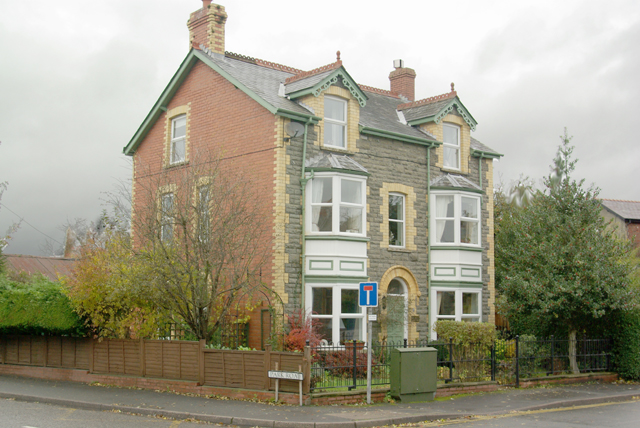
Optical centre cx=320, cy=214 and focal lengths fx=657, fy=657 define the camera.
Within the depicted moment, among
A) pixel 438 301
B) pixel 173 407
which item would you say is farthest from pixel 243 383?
pixel 438 301

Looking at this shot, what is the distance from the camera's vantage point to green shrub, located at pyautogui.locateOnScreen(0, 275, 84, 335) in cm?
1758

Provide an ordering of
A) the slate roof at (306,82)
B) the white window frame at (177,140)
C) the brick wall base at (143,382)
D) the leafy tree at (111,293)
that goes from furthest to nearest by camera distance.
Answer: the white window frame at (177,140) < the slate roof at (306,82) < the leafy tree at (111,293) < the brick wall base at (143,382)

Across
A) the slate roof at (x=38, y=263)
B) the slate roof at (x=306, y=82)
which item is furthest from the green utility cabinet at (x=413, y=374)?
the slate roof at (x=38, y=263)

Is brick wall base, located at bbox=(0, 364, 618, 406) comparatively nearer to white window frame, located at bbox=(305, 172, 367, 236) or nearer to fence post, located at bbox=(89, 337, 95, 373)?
fence post, located at bbox=(89, 337, 95, 373)

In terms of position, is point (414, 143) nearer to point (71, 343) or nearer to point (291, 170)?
point (291, 170)

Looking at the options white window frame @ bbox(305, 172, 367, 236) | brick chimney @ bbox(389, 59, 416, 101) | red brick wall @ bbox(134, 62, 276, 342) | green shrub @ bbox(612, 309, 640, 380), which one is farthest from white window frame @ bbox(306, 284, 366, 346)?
brick chimney @ bbox(389, 59, 416, 101)

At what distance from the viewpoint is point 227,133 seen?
68.1ft

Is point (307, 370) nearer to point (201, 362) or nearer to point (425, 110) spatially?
point (201, 362)

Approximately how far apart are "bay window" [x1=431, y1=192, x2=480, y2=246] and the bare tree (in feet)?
24.8

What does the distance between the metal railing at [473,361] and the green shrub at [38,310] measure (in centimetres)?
669

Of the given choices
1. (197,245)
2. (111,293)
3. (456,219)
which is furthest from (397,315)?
(111,293)

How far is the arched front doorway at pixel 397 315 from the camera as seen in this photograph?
21.2 m

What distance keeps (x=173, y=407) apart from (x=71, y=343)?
6524 millimetres

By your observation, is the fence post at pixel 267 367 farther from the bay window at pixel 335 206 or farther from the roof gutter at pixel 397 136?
the roof gutter at pixel 397 136
